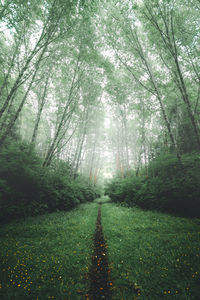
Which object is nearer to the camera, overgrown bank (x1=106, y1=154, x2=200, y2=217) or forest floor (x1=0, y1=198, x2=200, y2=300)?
forest floor (x1=0, y1=198, x2=200, y2=300)

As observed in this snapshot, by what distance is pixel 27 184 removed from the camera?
637cm

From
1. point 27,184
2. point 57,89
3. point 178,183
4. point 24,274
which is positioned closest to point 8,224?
point 27,184

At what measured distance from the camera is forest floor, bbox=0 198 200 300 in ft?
6.98

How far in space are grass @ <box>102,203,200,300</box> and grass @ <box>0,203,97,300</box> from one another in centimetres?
71

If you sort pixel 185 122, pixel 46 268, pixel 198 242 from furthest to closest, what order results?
pixel 185 122 < pixel 198 242 < pixel 46 268

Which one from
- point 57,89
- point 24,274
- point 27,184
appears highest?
point 57,89

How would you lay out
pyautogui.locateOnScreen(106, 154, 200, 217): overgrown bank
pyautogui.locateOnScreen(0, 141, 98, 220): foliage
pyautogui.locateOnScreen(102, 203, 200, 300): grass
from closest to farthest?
pyautogui.locateOnScreen(102, 203, 200, 300): grass < pyautogui.locateOnScreen(0, 141, 98, 220): foliage < pyautogui.locateOnScreen(106, 154, 200, 217): overgrown bank

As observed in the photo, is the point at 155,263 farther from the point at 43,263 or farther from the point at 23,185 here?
the point at 23,185

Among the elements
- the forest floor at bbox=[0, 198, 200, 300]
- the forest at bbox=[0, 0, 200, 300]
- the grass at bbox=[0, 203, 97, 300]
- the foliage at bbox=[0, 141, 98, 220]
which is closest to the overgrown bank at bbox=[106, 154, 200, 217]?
the forest at bbox=[0, 0, 200, 300]

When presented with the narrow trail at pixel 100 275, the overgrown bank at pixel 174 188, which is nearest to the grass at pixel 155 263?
the narrow trail at pixel 100 275

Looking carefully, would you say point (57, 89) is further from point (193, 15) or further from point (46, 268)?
point (46, 268)

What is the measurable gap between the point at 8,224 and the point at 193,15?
698 inches

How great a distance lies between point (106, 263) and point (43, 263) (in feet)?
4.92

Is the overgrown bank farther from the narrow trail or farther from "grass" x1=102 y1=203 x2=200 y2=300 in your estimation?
the narrow trail
